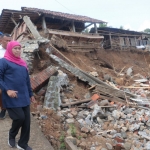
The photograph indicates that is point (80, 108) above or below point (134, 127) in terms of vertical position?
above

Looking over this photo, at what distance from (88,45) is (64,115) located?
10615mm

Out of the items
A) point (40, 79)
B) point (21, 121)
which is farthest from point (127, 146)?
point (40, 79)

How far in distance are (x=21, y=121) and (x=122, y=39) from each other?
1907 cm

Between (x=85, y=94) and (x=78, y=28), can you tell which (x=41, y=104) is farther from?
(x=78, y=28)

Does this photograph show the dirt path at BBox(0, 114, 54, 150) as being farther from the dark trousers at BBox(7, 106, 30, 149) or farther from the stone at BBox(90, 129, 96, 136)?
the stone at BBox(90, 129, 96, 136)

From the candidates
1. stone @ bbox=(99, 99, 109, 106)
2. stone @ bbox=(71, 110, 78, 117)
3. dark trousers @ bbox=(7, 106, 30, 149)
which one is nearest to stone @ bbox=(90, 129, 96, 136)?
stone @ bbox=(71, 110, 78, 117)

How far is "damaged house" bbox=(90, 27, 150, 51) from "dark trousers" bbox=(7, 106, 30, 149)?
1613 cm

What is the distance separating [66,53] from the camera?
1152 centimetres

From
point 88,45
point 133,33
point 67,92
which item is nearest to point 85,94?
point 67,92

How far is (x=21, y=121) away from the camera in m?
2.84

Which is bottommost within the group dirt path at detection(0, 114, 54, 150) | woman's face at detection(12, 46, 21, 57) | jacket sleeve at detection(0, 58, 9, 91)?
dirt path at detection(0, 114, 54, 150)

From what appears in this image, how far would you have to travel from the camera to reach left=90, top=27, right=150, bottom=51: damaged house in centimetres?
1941

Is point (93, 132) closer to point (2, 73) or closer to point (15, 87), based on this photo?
point (15, 87)

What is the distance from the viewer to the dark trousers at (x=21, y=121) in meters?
2.80
